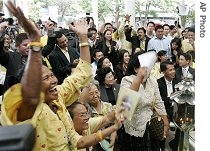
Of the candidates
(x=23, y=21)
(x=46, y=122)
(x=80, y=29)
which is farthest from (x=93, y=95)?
(x=23, y=21)

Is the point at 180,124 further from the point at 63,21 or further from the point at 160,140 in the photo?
the point at 63,21

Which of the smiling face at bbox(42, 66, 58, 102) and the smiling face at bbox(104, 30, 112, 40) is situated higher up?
the smiling face at bbox(42, 66, 58, 102)

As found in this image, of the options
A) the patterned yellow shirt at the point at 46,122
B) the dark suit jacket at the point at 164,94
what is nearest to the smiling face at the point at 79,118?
the patterned yellow shirt at the point at 46,122

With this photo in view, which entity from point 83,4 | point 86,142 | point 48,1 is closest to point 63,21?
point 48,1

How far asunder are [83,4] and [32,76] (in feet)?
63.0

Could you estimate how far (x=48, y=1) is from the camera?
1853 centimetres

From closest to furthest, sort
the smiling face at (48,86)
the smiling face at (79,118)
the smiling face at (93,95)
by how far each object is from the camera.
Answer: the smiling face at (48,86), the smiling face at (79,118), the smiling face at (93,95)

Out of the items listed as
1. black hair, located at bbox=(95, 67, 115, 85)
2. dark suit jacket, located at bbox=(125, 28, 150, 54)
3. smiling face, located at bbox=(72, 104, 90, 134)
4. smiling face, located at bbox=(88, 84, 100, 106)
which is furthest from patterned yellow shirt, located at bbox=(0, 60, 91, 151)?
dark suit jacket, located at bbox=(125, 28, 150, 54)

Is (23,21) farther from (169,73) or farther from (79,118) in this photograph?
(169,73)

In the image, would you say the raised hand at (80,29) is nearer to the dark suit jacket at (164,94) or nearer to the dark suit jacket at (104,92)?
the dark suit jacket at (104,92)

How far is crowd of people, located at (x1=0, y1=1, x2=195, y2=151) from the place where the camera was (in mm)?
1452

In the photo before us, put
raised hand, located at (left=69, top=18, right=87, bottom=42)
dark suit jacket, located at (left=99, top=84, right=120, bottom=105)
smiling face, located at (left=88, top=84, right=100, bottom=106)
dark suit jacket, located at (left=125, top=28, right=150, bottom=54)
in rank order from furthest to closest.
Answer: dark suit jacket, located at (left=125, top=28, right=150, bottom=54) < dark suit jacket, located at (left=99, top=84, right=120, bottom=105) < smiling face, located at (left=88, top=84, right=100, bottom=106) < raised hand, located at (left=69, top=18, right=87, bottom=42)

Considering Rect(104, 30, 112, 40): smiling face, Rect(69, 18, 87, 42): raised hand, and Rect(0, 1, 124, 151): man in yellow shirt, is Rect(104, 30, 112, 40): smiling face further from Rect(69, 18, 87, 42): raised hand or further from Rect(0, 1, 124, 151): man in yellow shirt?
Rect(0, 1, 124, 151): man in yellow shirt

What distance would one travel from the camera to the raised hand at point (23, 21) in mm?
1432
